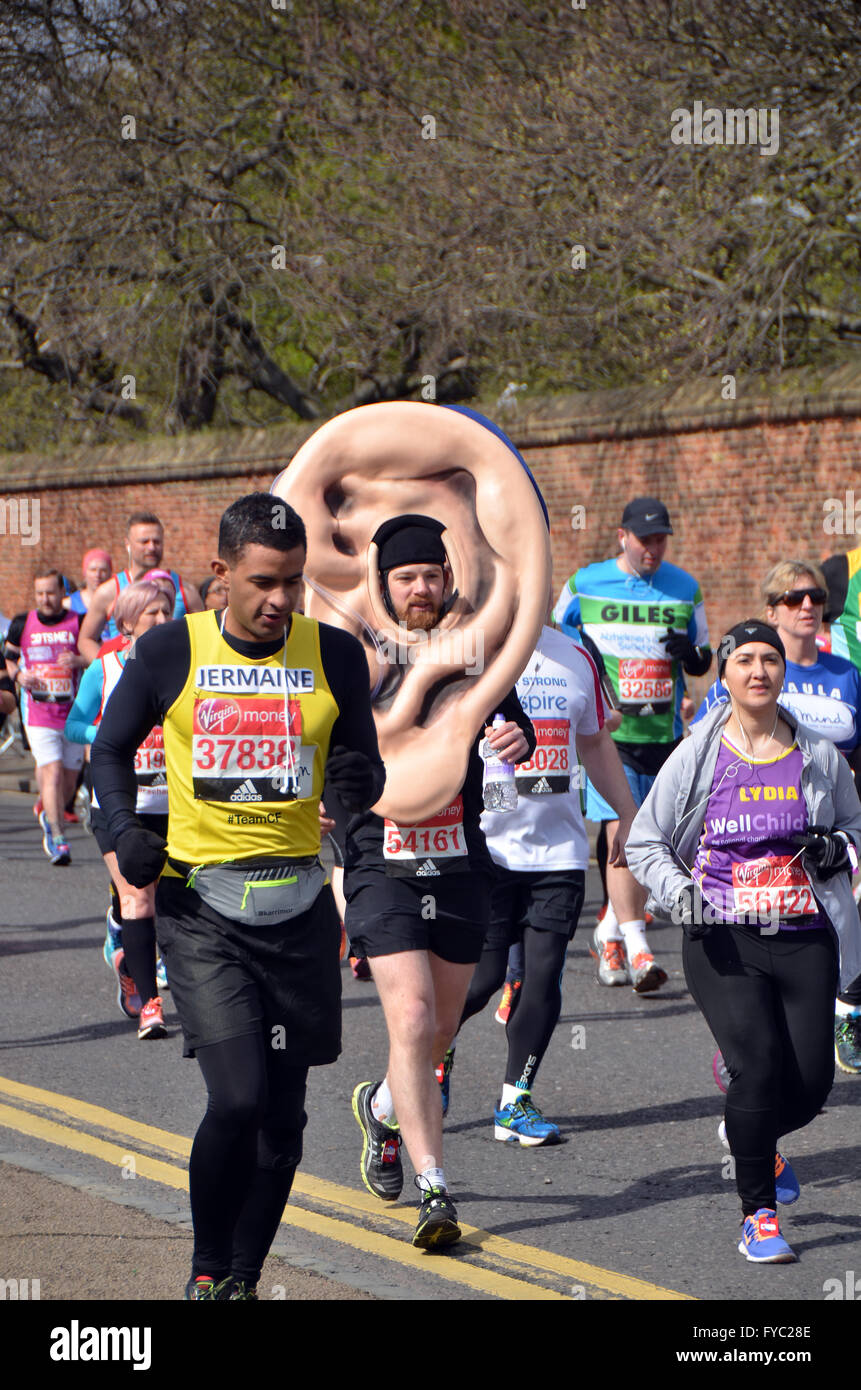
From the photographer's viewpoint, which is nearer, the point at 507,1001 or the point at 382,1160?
the point at 382,1160

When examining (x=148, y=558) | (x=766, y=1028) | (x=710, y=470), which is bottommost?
(x=766, y=1028)

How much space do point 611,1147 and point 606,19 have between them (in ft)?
43.7

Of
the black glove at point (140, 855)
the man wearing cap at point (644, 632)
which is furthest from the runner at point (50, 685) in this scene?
the black glove at point (140, 855)

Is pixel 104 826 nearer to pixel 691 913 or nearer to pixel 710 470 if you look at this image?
pixel 691 913

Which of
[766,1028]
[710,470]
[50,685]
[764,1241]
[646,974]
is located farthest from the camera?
[710,470]

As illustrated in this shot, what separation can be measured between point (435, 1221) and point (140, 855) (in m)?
1.40

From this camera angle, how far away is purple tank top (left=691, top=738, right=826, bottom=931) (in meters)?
4.92

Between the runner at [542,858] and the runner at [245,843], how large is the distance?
1.61 m

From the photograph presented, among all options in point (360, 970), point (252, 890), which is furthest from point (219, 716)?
point (360, 970)

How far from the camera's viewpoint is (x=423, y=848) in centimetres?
514

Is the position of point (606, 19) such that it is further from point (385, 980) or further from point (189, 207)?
point (385, 980)

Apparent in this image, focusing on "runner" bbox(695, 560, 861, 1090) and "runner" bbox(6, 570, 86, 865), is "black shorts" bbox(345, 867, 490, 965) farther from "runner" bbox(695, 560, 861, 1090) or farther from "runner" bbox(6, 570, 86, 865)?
"runner" bbox(6, 570, 86, 865)

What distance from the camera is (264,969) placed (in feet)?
13.3

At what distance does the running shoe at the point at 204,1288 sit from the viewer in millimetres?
3967
